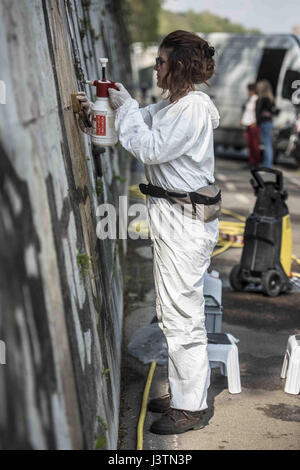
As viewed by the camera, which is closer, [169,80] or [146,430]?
[169,80]

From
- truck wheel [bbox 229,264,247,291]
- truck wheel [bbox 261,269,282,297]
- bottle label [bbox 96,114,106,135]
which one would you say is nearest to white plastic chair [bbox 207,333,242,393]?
bottle label [bbox 96,114,106,135]

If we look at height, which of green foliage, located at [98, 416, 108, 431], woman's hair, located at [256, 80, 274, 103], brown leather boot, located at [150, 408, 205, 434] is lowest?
woman's hair, located at [256, 80, 274, 103]

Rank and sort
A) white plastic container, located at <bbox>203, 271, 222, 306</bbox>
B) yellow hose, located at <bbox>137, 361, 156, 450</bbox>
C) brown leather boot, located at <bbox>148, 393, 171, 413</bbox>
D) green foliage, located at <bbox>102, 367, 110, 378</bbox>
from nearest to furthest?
1. green foliage, located at <bbox>102, 367, 110, 378</bbox>
2. yellow hose, located at <bbox>137, 361, 156, 450</bbox>
3. brown leather boot, located at <bbox>148, 393, 171, 413</bbox>
4. white plastic container, located at <bbox>203, 271, 222, 306</bbox>

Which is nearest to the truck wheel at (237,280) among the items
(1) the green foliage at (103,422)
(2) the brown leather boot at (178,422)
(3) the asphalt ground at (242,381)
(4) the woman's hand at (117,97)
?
(3) the asphalt ground at (242,381)

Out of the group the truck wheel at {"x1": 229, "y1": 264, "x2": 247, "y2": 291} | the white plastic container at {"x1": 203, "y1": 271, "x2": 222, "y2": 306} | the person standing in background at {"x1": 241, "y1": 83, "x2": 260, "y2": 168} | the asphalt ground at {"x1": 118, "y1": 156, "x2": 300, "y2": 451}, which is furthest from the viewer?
the person standing in background at {"x1": 241, "y1": 83, "x2": 260, "y2": 168}

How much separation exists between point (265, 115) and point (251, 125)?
49 centimetres

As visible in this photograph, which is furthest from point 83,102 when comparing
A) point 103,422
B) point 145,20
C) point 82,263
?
point 145,20

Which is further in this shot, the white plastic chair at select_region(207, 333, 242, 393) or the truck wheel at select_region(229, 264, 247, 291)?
the truck wheel at select_region(229, 264, 247, 291)

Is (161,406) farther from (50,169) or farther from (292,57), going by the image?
(292,57)

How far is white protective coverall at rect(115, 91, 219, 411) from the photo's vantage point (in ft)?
12.9

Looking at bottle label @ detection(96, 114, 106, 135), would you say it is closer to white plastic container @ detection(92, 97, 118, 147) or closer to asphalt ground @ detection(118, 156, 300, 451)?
white plastic container @ detection(92, 97, 118, 147)

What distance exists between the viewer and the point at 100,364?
12.3 ft

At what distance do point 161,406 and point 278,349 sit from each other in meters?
1.69
